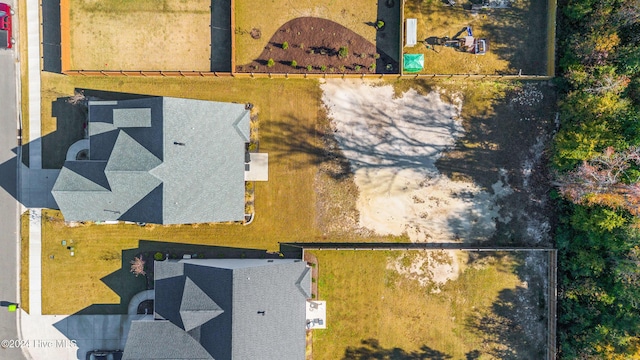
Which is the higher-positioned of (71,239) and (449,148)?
(449,148)

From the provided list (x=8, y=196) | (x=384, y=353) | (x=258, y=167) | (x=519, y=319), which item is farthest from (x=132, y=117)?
(x=519, y=319)

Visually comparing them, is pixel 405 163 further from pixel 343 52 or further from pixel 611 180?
pixel 611 180

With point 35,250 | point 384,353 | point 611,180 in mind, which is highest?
point 611,180

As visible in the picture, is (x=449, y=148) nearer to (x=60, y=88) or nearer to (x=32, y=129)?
(x=60, y=88)

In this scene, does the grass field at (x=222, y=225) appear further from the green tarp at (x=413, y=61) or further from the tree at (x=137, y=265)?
the green tarp at (x=413, y=61)

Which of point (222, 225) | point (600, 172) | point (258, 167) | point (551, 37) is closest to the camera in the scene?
point (600, 172)

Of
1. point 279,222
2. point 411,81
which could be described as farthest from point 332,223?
point 411,81
